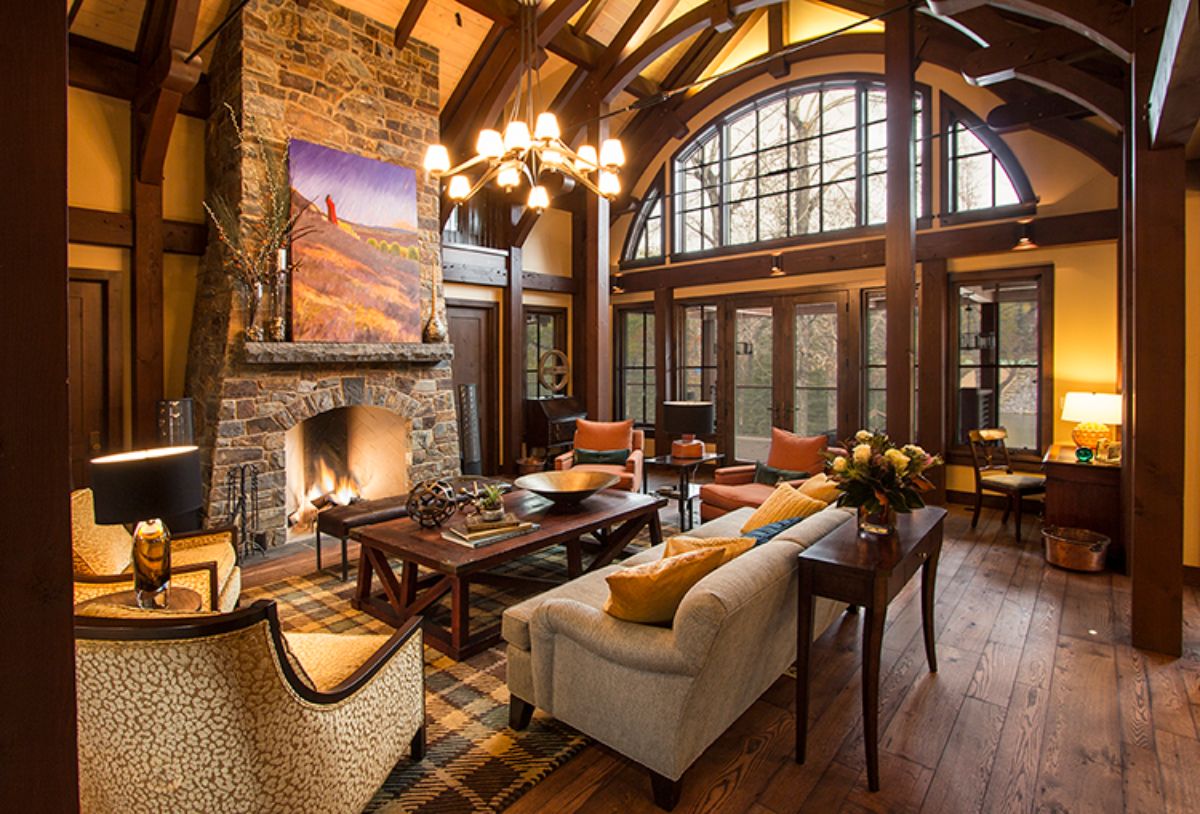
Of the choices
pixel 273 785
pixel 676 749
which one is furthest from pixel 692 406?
pixel 273 785

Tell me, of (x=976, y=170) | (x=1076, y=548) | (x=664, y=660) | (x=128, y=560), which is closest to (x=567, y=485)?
(x=664, y=660)

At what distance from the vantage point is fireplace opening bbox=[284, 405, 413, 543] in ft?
19.4

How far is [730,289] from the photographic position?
8039 millimetres

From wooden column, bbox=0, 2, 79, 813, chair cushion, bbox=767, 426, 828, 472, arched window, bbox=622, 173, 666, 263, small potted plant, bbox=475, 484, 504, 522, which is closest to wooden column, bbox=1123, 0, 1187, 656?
chair cushion, bbox=767, 426, 828, 472

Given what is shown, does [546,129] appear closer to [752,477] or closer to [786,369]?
[752,477]

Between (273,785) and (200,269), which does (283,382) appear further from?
(273,785)

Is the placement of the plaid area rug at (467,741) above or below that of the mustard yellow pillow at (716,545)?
below

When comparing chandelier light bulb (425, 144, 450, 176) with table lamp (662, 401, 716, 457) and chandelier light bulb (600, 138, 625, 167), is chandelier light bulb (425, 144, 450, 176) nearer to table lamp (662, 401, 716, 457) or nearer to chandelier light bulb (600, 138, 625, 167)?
chandelier light bulb (600, 138, 625, 167)

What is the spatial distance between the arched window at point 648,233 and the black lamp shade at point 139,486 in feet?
23.9

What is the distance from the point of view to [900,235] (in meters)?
5.07

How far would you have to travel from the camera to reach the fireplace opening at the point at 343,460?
590 cm

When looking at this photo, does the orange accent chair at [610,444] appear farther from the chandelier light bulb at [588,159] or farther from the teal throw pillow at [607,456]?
the chandelier light bulb at [588,159]

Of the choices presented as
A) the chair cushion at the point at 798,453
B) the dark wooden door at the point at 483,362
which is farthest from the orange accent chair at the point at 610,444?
the dark wooden door at the point at 483,362

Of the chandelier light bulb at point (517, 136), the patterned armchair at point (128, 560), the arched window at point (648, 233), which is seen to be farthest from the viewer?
the arched window at point (648, 233)
